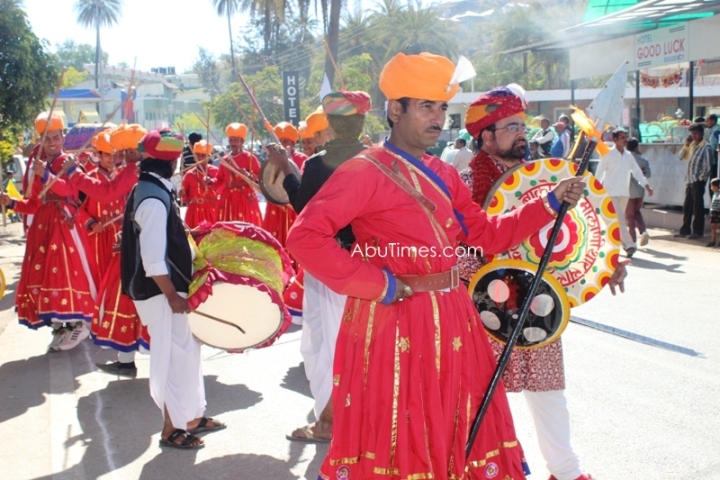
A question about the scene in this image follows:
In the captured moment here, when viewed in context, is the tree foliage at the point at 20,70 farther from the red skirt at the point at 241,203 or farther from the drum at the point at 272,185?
the drum at the point at 272,185

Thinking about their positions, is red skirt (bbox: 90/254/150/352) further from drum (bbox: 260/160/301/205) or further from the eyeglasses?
the eyeglasses

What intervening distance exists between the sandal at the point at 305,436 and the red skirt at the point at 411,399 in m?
1.87

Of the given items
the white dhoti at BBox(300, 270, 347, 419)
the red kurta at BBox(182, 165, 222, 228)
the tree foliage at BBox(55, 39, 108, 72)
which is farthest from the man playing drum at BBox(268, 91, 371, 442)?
the tree foliage at BBox(55, 39, 108, 72)

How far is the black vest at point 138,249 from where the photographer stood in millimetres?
4945

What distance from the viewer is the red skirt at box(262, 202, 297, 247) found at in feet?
30.8

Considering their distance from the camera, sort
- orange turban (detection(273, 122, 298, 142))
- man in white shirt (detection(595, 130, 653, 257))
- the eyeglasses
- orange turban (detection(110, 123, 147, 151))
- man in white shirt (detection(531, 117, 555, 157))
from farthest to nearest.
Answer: man in white shirt (detection(531, 117, 555, 157))
man in white shirt (detection(595, 130, 653, 257))
orange turban (detection(273, 122, 298, 142))
orange turban (detection(110, 123, 147, 151))
the eyeglasses

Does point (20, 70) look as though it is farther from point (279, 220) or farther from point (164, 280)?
point (164, 280)

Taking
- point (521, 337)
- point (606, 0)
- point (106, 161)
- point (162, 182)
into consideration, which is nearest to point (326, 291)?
point (162, 182)

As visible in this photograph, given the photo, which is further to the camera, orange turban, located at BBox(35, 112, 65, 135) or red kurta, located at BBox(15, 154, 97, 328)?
red kurta, located at BBox(15, 154, 97, 328)

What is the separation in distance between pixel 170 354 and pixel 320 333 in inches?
36.8

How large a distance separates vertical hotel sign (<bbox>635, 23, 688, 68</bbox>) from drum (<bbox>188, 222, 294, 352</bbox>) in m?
12.0

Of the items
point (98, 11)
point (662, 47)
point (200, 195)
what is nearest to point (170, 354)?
point (200, 195)

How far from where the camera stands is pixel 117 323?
22.0ft

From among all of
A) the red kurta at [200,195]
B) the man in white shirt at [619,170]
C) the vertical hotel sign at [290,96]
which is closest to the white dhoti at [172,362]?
the red kurta at [200,195]
